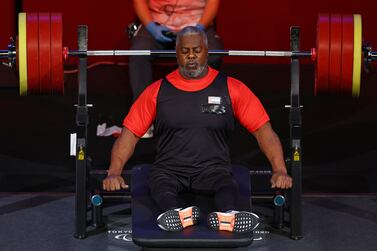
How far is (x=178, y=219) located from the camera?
337 centimetres

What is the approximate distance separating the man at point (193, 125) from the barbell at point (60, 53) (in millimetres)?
308

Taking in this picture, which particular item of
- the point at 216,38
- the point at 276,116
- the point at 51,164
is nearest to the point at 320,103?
the point at 276,116

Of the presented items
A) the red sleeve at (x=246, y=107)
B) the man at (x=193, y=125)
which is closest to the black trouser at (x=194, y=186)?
the man at (x=193, y=125)

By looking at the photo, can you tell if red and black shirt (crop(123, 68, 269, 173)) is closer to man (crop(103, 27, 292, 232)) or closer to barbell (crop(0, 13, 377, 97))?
man (crop(103, 27, 292, 232))

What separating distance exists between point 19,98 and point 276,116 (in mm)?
1977

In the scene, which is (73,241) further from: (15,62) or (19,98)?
(19,98)

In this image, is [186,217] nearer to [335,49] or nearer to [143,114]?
[143,114]

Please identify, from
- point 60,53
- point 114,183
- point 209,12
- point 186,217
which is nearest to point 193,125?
point 114,183

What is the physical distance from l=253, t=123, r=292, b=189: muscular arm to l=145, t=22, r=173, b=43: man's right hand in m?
1.05

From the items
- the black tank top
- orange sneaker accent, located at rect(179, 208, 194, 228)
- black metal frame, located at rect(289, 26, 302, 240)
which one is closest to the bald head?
the black tank top

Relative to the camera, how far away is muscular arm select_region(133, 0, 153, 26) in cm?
481

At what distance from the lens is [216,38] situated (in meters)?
4.80

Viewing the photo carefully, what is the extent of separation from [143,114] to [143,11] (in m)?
1.05

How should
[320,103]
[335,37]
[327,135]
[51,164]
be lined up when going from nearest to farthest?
[335,37]
[51,164]
[327,135]
[320,103]
